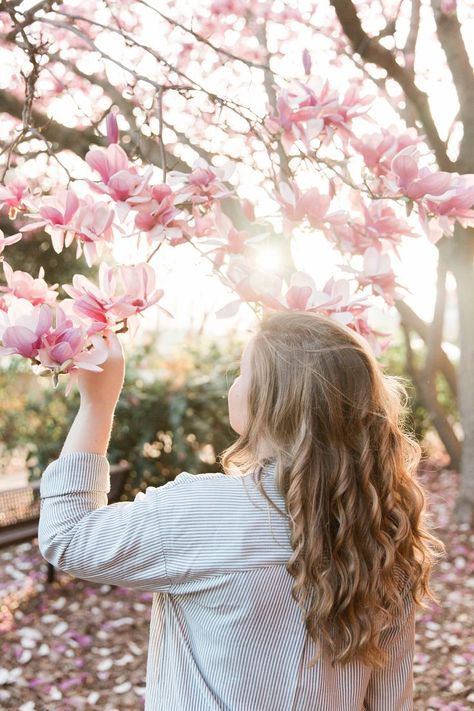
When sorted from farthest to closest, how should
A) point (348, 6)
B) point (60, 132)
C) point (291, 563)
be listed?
point (60, 132) → point (348, 6) → point (291, 563)

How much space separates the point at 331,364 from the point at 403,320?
4460 millimetres

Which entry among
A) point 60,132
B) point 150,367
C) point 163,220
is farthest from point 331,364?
point 150,367

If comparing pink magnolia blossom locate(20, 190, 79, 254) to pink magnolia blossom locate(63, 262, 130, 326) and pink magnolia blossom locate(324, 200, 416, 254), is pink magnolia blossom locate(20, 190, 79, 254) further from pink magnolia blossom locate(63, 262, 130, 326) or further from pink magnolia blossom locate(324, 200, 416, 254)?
pink magnolia blossom locate(324, 200, 416, 254)

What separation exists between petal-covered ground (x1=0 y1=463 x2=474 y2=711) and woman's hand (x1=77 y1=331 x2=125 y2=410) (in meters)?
2.17

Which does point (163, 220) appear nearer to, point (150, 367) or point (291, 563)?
point (291, 563)

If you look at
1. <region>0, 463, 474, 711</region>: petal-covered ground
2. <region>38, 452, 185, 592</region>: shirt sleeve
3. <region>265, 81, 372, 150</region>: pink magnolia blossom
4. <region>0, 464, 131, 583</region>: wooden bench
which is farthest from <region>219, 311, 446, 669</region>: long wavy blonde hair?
<region>0, 464, 131, 583</region>: wooden bench

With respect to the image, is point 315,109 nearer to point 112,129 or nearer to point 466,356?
point 112,129

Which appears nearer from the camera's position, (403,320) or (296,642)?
(296,642)

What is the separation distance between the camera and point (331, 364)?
3.57ft

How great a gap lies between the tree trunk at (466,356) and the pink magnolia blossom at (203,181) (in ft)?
10.1

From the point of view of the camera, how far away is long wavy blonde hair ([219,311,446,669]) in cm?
104

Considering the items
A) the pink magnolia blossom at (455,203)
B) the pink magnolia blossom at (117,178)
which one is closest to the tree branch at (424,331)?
the pink magnolia blossom at (455,203)

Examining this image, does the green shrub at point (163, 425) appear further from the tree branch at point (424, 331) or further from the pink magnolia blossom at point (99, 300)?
the pink magnolia blossom at point (99, 300)

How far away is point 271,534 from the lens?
3.34 feet
